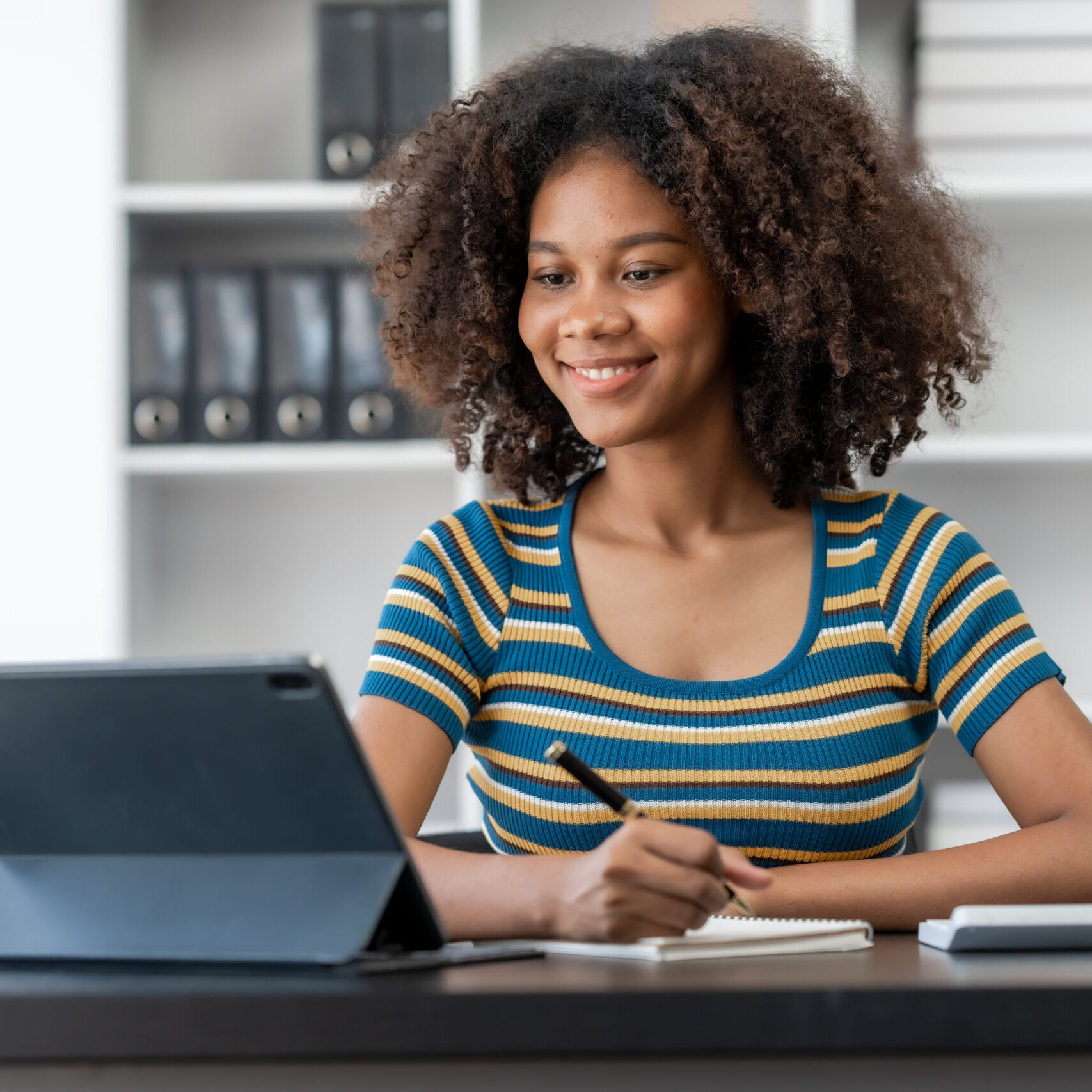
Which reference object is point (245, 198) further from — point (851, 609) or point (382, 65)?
point (851, 609)

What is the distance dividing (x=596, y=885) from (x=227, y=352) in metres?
1.52

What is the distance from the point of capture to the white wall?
7.09 feet

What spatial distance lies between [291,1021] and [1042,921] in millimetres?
436

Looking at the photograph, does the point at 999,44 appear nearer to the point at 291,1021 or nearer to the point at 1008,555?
the point at 1008,555

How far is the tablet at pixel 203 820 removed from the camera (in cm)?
69

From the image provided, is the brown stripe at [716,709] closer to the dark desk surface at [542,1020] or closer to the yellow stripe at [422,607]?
the yellow stripe at [422,607]

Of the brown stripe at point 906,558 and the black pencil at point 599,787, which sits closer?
the black pencil at point 599,787

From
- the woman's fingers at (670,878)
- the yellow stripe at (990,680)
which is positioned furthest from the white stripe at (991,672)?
the woman's fingers at (670,878)

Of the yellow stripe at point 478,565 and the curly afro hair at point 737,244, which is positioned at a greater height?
the curly afro hair at point 737,244

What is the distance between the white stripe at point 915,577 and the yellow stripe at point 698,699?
5cm

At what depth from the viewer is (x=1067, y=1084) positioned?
609 millimetres

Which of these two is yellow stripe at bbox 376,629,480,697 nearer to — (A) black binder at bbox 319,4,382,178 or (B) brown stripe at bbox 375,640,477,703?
(B) brown stripe at bbox 375,640,477,703

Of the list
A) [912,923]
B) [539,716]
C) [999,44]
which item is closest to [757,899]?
[912,923]

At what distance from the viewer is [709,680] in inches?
52.3
